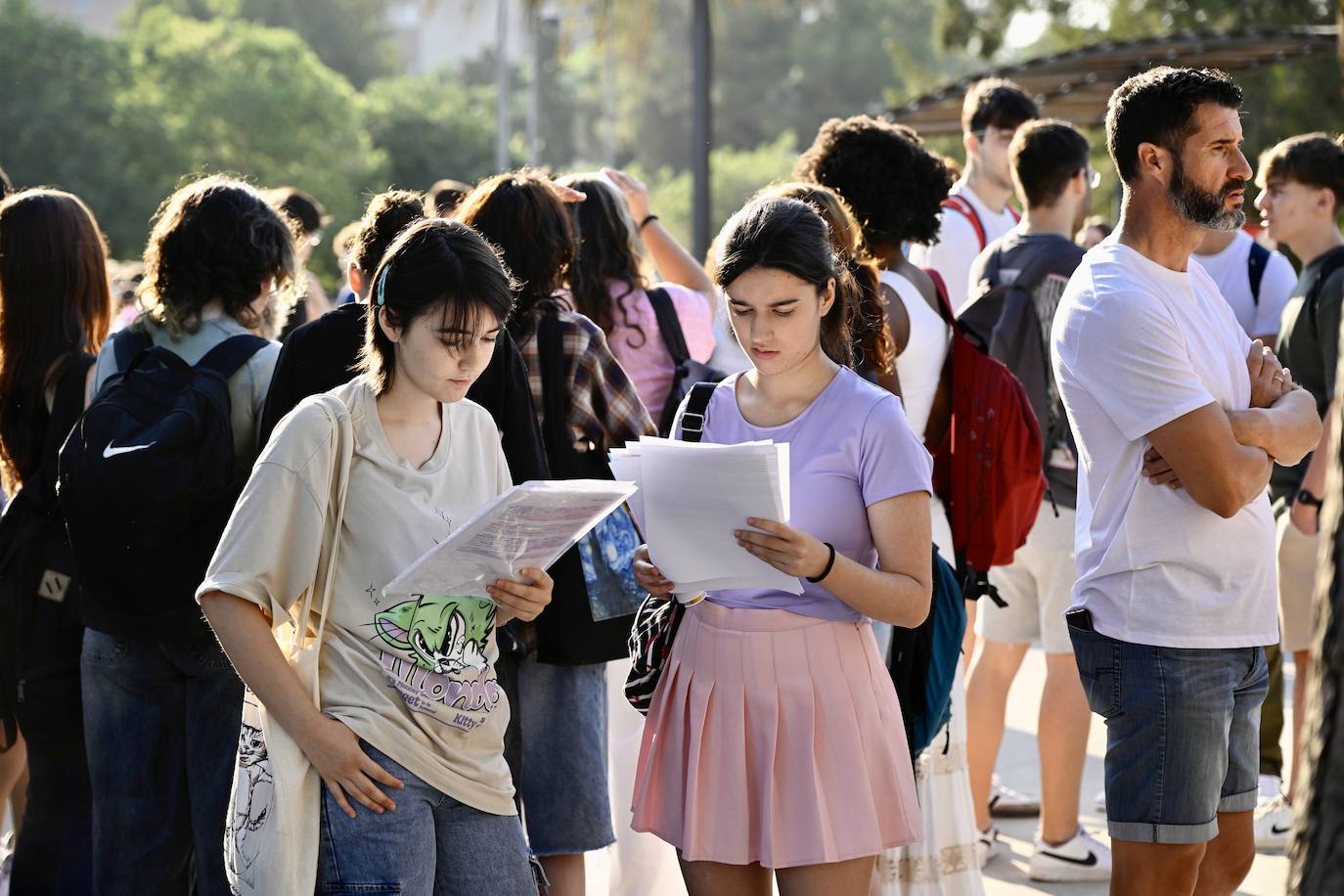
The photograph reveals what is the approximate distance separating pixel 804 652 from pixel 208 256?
185 centimetres

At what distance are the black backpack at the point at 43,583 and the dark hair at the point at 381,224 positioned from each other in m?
0.91

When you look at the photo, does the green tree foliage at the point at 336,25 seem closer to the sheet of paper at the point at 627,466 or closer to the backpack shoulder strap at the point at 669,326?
the backpack shoulder strap at the point at 669,326

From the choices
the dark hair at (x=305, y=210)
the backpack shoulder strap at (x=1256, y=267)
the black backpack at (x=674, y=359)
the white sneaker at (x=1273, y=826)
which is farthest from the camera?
the dark hair at (x=305, y=210)

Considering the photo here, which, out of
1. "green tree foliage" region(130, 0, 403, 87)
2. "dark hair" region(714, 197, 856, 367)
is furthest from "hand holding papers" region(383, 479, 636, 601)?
"green tree foliage" region(130, 0, 403, 87)

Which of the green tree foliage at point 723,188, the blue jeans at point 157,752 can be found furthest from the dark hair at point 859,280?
the green tree foliage at point 723,188

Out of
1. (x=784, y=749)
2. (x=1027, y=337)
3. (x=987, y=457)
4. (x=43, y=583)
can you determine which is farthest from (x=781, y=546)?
(x=1027, y=337)

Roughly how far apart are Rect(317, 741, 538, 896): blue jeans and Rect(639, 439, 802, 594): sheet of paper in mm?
611

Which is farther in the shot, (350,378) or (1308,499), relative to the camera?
(1308,499)

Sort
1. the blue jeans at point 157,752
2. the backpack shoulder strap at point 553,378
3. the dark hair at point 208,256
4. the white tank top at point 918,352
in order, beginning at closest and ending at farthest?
the blue jeans at point 157,752 < the dark hair at point 208,256 < the backpack shoulder strap at point 553,378 < the white tank top at point 918,352

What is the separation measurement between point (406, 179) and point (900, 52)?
2610 centimetres

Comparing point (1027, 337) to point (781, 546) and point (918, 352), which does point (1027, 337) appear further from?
point (781, 546)

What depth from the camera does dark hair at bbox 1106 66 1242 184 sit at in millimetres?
3373

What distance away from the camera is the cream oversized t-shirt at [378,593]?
2787 mm

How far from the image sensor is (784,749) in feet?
10.2
